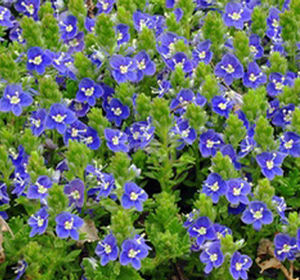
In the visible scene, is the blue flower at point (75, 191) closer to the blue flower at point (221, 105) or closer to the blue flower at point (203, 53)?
the blue flower at point (221, 105)

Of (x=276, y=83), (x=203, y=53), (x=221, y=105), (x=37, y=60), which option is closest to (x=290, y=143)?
(x=221, y=105)

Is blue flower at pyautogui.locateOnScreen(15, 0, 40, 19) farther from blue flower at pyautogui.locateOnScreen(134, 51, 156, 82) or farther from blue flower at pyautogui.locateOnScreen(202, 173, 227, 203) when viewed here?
blue flower at pyautogui.locateOnScreen(202, 173, 227, 203)

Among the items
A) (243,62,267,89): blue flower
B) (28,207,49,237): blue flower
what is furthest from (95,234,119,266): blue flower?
(243,62,267,89): blue flower

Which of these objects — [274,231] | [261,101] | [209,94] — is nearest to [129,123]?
[209,94]

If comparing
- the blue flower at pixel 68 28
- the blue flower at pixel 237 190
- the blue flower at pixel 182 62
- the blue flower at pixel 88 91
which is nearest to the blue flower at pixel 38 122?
the blue flower at pixel 88 91

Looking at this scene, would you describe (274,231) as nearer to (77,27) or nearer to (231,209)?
(231,209)

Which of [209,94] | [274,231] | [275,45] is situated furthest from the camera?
[275,45]

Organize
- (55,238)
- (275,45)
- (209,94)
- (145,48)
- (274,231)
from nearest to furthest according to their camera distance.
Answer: (55,238), (274,231), (209,94), (145,48), (275,45)

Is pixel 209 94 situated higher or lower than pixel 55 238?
higher
